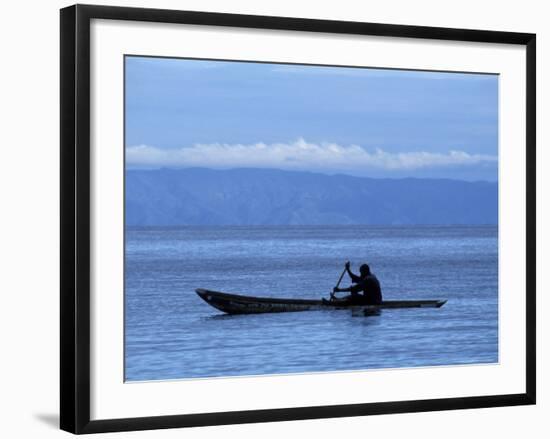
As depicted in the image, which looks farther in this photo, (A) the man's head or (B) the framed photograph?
(A) the man's head

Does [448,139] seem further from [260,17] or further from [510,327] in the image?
[260,17]

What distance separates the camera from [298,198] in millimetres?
12992

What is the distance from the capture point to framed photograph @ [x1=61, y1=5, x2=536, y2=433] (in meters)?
7.20

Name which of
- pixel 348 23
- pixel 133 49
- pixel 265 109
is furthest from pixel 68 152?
pixel 265 109

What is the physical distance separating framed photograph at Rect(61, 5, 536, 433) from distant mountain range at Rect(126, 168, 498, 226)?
1.7 inches

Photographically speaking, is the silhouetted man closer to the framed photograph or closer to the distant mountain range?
the framed photograph

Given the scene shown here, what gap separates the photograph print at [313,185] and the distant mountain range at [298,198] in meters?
0.03

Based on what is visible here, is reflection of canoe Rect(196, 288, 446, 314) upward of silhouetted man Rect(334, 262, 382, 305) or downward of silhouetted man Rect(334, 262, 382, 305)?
downward

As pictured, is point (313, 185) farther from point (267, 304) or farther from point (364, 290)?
point (364, 290)

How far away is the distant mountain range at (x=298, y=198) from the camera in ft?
32.1

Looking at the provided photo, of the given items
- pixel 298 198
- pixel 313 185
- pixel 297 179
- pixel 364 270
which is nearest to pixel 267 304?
pixel 313 185

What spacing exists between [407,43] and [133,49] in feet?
5.87

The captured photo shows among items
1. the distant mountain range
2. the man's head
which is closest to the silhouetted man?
the man's head

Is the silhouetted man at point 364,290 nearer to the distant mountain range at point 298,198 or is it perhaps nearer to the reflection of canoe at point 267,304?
the reflection of canoe at point 267,304
